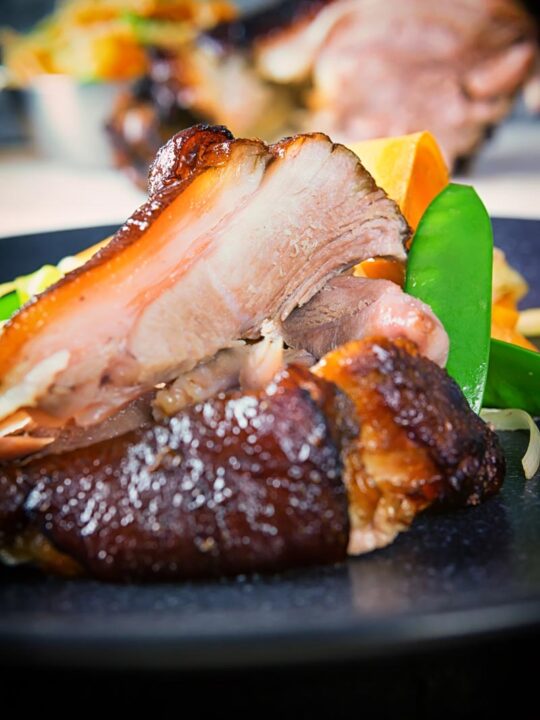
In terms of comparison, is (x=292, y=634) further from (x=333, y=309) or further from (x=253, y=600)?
(x=333, y=309)

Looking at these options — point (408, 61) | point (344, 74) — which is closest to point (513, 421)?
point (344, 74)

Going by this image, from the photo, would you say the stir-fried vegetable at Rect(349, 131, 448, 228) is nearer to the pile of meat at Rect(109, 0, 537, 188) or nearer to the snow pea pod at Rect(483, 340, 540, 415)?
the snow pea pod at Rect(483, 340, 540, 415)

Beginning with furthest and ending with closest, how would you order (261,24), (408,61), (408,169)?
1. (408,61)
2. (261,24)
3. (408,169)

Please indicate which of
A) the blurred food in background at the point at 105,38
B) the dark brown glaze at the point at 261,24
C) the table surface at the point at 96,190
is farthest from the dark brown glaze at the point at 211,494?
the blurred food in background at the point at 105,38

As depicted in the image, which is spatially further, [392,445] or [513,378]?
[513,378]

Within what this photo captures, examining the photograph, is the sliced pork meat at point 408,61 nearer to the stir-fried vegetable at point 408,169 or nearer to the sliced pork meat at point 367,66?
the sliced pork meat at point 367,66

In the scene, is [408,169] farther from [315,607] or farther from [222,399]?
[315,607]
